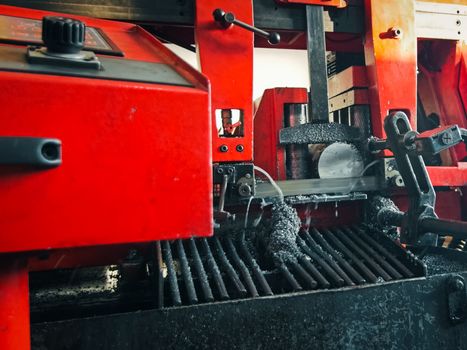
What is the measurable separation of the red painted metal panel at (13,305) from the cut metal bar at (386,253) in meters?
0.97

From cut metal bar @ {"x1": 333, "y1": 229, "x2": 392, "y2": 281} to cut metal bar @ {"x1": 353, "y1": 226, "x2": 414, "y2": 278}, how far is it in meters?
0.05

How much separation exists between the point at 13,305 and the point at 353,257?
3.15 ft

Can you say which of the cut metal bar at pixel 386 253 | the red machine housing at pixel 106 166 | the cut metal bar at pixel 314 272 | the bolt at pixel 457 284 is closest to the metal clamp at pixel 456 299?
the bolt at pixel 457 284

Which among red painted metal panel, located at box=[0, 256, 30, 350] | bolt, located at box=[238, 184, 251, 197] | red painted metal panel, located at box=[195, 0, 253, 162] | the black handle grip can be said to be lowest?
red painted metal panel, located at box=[0, 256, 30, 350]

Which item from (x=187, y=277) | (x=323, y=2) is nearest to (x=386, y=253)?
(x=187, y=277)

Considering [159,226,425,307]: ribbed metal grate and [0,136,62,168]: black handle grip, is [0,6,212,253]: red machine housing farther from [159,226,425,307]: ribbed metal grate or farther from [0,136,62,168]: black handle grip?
[159,226,425,307]: ribbed metal grate

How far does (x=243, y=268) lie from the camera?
1119 millimetres

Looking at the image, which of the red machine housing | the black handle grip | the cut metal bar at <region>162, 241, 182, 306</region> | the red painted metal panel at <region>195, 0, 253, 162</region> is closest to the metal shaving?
the red painted metal panel at <region>195, 0, 253, 162</region>

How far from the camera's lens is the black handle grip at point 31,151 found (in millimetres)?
462

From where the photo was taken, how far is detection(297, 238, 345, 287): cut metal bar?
105cm

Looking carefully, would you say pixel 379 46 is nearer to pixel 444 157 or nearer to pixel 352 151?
pixel 352 151

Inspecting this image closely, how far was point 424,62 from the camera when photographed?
178 centimetres

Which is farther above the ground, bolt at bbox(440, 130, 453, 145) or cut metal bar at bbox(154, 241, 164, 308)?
bolt at bbox(440, 130, 453, 145)

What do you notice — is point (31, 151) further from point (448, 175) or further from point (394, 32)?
point (448, 175)
